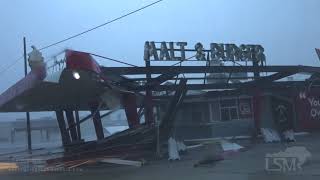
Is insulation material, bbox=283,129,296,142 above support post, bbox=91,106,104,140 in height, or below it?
below

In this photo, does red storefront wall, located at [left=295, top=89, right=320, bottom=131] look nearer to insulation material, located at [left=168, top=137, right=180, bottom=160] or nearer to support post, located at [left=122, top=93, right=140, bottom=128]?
support post, located at [left=122, top=93, right=140, bottom=128]

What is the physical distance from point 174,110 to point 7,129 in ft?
167

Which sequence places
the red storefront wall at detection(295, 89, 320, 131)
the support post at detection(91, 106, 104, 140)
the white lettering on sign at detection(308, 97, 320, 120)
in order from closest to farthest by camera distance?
the support post at detection(91, 106, 104, 140)
the red storefront wall at detection(295, 89, 320, 131)
the white lettering on sign at detection(308, 97, 320, 120)

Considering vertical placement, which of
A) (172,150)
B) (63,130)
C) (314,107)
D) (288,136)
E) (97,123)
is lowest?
(172,150)

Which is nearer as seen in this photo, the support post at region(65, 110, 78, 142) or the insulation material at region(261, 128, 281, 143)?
the support post at region(65, 110, 78, 142)

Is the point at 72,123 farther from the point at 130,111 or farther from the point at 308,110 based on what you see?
the point at 308,110

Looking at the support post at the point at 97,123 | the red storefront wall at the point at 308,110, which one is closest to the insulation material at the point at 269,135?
the red storefront wall at the point at 308,110

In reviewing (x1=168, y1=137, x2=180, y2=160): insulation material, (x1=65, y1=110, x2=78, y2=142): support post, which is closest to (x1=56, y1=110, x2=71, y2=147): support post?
(x1=65, y1=110, x2=78, y2=142): support post

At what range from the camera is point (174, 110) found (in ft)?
81.8

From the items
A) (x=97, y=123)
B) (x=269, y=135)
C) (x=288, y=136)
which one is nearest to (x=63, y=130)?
(x=97, y=123)

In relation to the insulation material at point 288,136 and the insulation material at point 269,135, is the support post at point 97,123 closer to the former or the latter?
the insulation material at point 269,135

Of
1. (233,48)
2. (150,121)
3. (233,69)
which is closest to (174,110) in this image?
(150,121)

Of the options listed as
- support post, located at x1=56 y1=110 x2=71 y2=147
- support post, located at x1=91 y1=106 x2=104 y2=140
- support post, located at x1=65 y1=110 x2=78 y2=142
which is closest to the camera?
support post, located at x1=91 y1=106 x2=104 y2=140

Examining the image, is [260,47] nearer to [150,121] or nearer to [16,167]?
[150,121]
